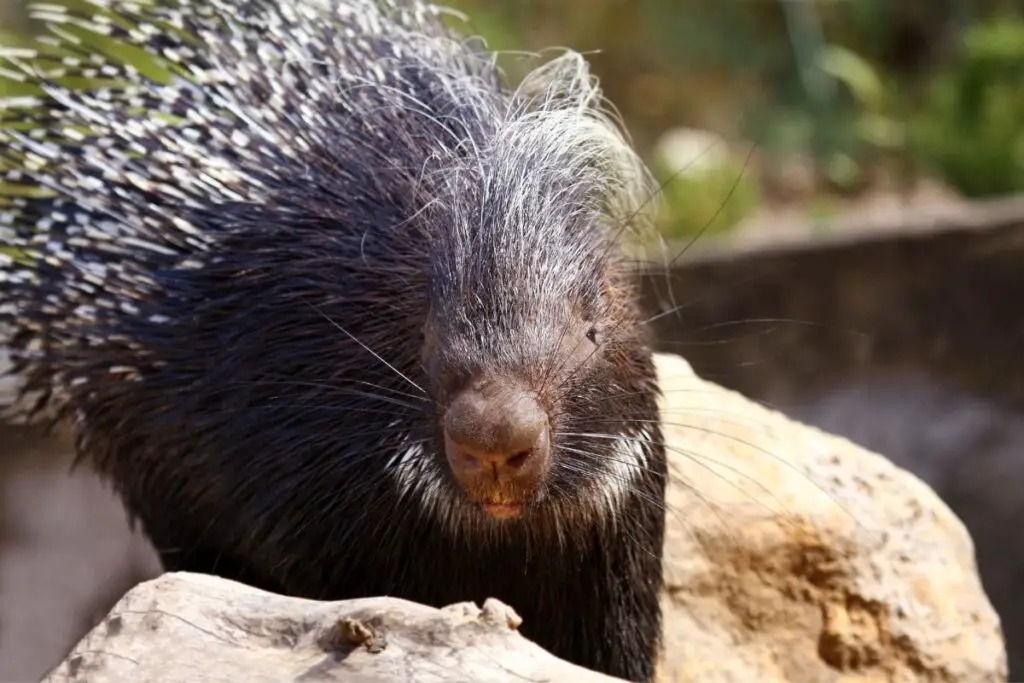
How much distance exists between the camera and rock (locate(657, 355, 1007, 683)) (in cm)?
322

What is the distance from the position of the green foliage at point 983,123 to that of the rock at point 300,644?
7249mm

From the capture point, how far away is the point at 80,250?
3148 millimetres

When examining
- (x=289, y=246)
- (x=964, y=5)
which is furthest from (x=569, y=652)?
(x=964, y=5)

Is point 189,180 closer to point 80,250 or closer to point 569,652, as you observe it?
point 80,250

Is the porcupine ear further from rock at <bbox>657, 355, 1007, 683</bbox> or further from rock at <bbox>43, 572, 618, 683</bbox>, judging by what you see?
rock at <bbox>43, 572, 618, 683</bbox>

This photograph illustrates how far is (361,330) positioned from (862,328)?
3092 millimetres

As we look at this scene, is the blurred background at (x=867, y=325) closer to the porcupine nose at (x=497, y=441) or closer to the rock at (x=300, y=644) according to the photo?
the porcupine nose at (x=497, y=441)

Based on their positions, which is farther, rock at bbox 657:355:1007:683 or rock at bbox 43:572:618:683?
rock at bbox 657:355:1007:683

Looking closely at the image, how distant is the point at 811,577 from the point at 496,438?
141 cm

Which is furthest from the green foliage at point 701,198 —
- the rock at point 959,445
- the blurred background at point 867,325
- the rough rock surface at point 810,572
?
the rough rock surface at point 810,572

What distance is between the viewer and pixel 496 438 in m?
2.22

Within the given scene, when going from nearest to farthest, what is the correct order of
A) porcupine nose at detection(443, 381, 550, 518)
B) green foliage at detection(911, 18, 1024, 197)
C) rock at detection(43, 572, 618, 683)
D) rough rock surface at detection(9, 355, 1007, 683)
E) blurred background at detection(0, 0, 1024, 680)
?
rock at detection(43, 572, 618, 683), porcupine nose at detection(443, 381, 550, 518), rough rock surface at detection(9, 355, 1007, 683), blurred background at detection(0, 0, 1024, 680), green foliage at detection(911, 18, 1024, 197)

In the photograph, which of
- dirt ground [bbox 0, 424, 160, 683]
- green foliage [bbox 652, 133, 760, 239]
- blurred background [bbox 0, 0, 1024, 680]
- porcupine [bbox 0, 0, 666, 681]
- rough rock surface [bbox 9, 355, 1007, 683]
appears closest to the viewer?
porcupine [bbox 0, 0, 666, 681]

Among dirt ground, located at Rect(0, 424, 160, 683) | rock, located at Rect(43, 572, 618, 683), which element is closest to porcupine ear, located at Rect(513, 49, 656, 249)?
rock, located at Rect(43, 572, 618, 683)
